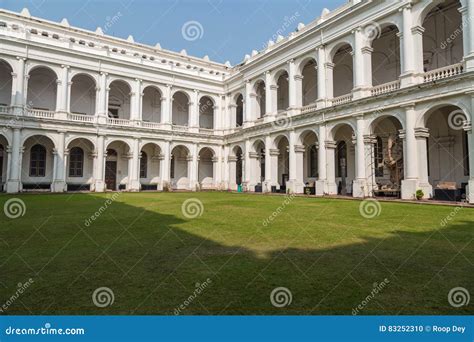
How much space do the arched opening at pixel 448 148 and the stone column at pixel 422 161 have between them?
63.1 inches

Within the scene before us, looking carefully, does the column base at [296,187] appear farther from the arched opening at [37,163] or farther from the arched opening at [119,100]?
the arched opening at [37,163]

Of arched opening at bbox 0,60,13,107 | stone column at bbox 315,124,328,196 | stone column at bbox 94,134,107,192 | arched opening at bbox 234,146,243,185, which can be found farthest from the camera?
arched opening at bbox 234,146,243,185

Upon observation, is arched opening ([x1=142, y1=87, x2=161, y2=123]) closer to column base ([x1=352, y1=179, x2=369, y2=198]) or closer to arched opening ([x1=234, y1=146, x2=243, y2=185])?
arched opening ([x1=234, y1=146, x2=243, y2=185])

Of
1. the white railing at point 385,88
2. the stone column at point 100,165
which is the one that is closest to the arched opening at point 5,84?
the stone column at point 100,165

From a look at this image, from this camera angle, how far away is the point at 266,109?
2828 centimetres

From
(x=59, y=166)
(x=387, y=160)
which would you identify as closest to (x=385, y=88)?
(x=387, y=160)

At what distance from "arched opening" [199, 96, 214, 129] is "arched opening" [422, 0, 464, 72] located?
22.8m

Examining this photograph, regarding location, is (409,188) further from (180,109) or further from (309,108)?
(180,109)

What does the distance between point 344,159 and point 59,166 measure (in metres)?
24.2

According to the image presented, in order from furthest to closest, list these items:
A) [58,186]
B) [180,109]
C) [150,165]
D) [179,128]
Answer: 1. [180,109]
2. [150,165]
3. [179,128]
4. [58,186]

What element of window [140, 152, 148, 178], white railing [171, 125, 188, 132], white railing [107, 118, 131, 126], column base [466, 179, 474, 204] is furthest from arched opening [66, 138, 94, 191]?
column base [466, 179, 474, 204]

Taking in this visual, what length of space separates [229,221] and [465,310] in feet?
21.7

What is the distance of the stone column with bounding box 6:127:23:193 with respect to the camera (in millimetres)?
23906

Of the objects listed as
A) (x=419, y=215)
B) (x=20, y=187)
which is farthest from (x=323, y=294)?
(x=20, y=187)
